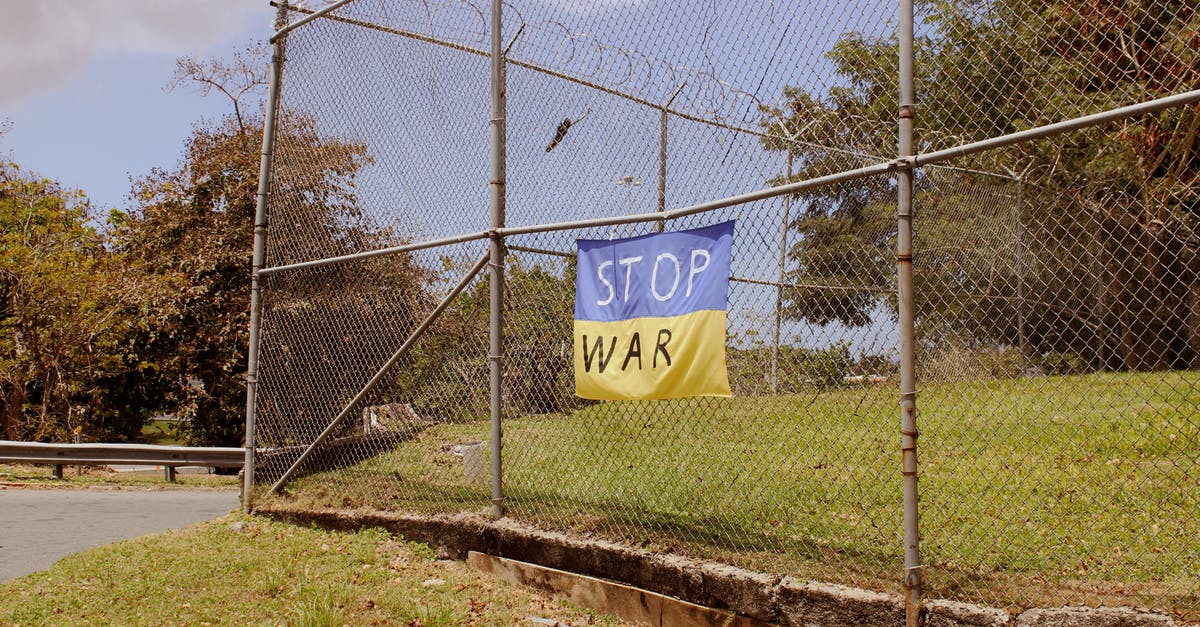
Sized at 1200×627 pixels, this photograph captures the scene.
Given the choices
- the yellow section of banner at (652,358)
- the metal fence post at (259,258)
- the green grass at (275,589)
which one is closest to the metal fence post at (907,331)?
the yellow section of banner at (652,358)

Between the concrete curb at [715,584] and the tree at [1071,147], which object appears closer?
the concrete curb at [715,584]

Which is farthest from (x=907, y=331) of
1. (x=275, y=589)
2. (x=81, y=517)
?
(x=81, y=517)

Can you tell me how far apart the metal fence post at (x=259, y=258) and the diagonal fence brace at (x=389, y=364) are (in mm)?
566

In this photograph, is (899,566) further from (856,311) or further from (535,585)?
(535,585)

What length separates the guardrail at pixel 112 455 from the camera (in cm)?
1296

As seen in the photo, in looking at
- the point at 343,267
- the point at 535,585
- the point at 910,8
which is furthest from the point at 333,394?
the point at 910,8

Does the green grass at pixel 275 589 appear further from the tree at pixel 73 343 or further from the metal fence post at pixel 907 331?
the tree at pixel 73 343

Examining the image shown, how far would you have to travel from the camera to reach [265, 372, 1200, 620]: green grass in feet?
14.2

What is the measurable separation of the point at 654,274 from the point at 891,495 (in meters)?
2.43

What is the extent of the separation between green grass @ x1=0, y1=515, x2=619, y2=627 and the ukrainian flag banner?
4.48ft

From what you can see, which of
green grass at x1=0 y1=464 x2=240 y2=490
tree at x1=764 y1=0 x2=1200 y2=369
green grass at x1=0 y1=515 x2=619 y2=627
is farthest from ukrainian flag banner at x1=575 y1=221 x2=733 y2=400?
green grass at x1=0 y1=464 x2=240 y2=490

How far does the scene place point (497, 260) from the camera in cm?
585

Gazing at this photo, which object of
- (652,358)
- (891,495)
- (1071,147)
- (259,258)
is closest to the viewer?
(652,358)

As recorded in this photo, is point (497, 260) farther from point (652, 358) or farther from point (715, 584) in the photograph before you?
point (715, 584)
